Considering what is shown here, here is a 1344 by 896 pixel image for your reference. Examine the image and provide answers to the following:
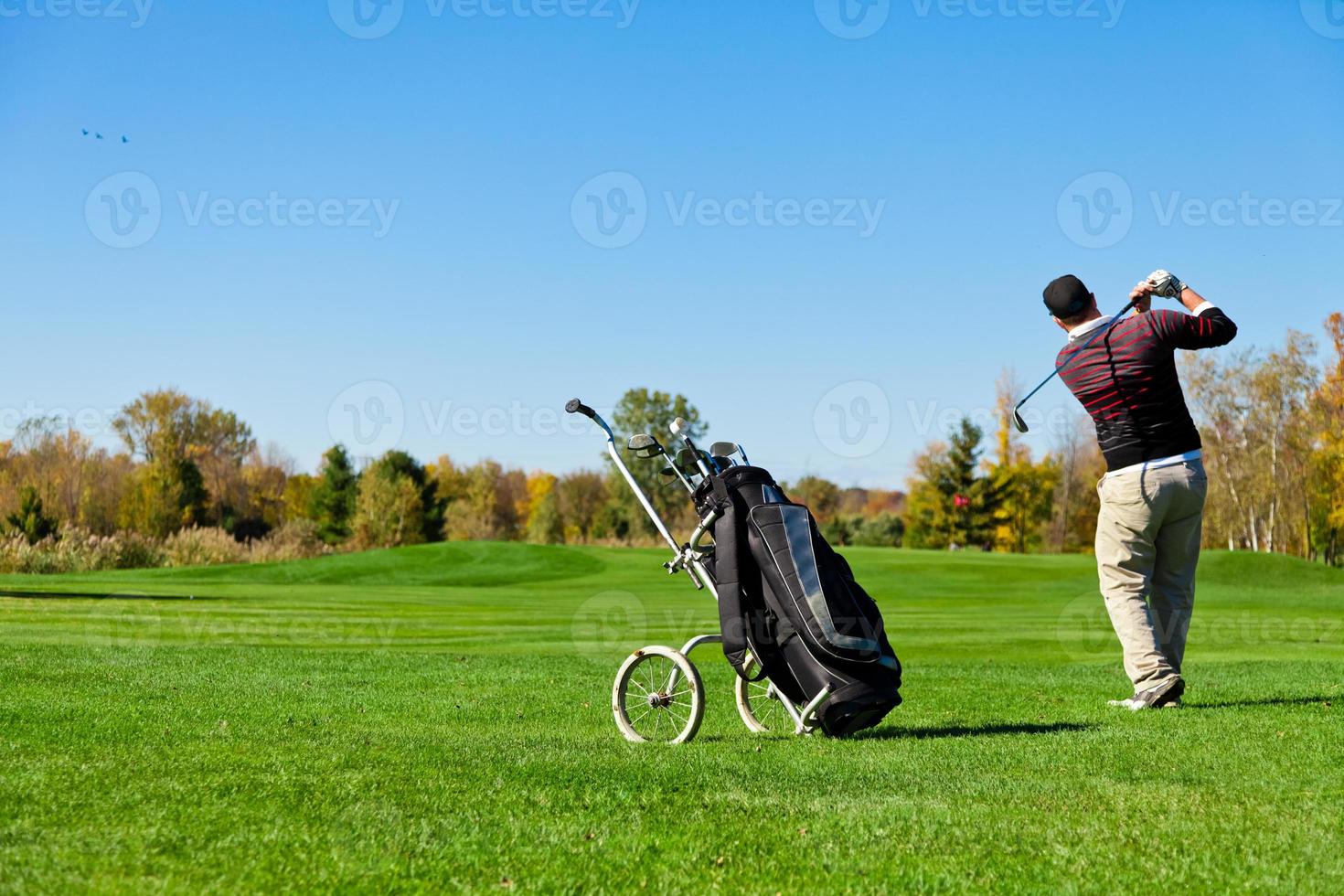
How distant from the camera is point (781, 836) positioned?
4363mm

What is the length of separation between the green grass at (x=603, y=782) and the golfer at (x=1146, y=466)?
1.81 feet

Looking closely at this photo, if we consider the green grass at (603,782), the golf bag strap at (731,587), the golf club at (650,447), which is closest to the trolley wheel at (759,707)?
the green grass at (603,782)

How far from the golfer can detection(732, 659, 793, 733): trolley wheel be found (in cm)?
217

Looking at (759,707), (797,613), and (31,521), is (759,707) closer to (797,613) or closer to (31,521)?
(797,613)

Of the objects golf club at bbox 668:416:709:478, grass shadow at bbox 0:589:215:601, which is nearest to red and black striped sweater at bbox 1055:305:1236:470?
golf club at bbox 668:416:709:478

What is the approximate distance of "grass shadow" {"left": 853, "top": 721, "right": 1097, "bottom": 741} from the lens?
23.1 feet

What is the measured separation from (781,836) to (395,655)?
934 centimetres

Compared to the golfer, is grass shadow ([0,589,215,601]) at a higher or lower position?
lower

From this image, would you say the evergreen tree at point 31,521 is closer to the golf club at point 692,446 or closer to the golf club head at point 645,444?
the golf club head at point 645,444

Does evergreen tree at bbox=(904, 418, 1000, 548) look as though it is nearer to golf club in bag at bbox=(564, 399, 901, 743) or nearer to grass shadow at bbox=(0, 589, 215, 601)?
grass shadow at bbox=(0, 589, 215, 601)

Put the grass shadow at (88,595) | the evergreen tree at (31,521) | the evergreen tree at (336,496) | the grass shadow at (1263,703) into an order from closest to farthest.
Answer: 1. the grass shadow at (1263,703)
2. the grass shadow at (88,595)
3. the evergreen tree at (31,521)
4. the evergreen tree at (336,496)

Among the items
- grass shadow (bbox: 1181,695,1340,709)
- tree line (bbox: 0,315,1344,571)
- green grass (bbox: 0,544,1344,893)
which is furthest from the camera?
tree line (bbox: 0,315,1344,571)

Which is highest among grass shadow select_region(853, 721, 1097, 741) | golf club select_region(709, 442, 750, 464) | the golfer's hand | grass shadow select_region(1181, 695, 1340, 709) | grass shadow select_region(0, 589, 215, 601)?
the golfer's hand

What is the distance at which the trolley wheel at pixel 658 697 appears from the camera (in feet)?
22.5
